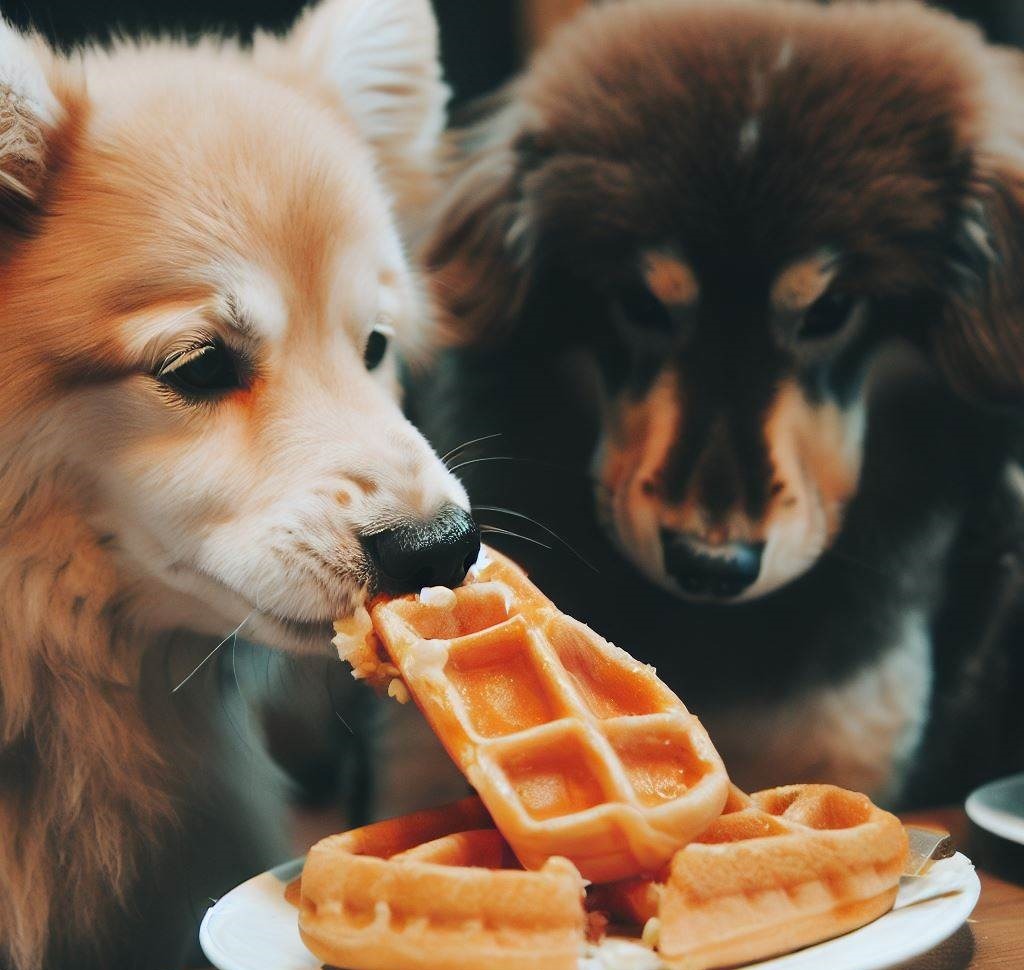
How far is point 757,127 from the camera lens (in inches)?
43.8

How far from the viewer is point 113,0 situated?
41.6 inches

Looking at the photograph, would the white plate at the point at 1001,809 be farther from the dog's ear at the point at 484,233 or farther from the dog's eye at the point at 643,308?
the dog's ear at the point at 484,233

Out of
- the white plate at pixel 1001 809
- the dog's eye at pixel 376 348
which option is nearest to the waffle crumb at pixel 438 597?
the dog's eye at pixel 376 348

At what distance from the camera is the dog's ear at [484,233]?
3.91 ft

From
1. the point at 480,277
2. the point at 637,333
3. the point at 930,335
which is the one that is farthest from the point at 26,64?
the point at 930,335

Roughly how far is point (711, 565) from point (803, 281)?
0.28 metres

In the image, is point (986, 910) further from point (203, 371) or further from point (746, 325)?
point (203, 371)

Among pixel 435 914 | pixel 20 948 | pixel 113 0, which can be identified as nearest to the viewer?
pixel 435 914

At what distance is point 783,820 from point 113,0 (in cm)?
90

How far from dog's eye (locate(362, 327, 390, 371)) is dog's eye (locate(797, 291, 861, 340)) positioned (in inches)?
15.7

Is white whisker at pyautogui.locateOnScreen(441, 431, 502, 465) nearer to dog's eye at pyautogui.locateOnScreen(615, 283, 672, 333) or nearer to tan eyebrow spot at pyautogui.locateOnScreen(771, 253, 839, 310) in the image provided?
dog's eye at pyautogui.locateOnScreen(615, 283, 672, 333)

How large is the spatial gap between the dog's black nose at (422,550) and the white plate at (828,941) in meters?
0.24

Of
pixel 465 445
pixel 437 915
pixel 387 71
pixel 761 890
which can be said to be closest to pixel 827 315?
pixel 465 445

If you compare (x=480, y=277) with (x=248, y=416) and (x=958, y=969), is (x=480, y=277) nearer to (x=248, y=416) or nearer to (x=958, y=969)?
(x=248, y=416)
